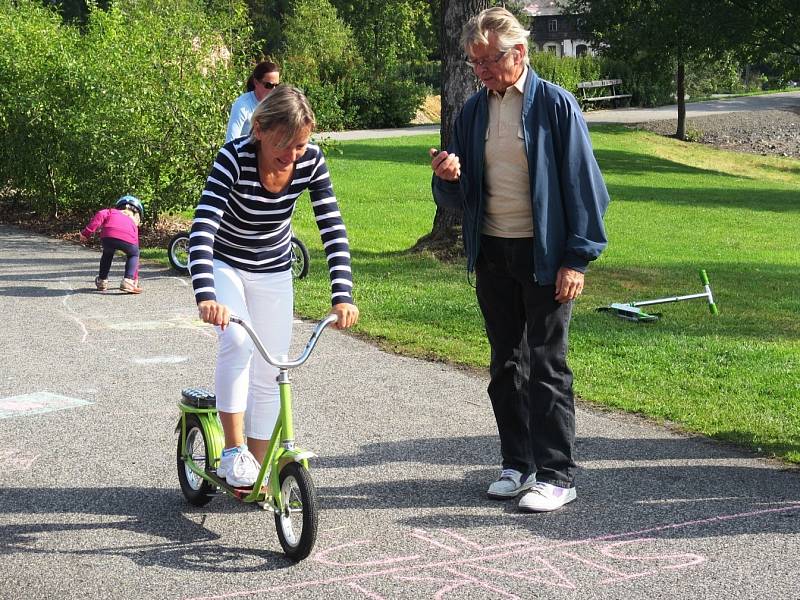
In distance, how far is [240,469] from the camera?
15.6 ft

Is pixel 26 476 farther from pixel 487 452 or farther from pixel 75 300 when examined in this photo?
pixel 75 300

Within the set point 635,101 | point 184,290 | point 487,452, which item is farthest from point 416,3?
point 487,452

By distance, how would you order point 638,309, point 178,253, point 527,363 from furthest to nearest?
point 178,253, point 638,309, point 527,363

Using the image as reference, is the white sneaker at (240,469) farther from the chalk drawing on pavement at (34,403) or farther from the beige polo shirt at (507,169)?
the chalk drawing on pavement at (34,403)

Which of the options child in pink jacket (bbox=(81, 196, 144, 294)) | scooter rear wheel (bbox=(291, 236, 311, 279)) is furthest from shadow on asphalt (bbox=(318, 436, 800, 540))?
scooter rear wheel (bbox=(291, 236, 311, 279))

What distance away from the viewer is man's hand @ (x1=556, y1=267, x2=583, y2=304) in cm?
488

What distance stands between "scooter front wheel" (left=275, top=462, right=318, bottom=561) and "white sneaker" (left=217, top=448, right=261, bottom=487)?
291 mm

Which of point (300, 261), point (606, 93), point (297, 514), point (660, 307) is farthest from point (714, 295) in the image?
point (606, 93)

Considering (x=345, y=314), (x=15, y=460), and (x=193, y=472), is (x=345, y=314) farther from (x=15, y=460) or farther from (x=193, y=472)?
(x=15, y=460)

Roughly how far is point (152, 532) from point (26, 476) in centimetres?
110

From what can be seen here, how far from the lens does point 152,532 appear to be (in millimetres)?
4832

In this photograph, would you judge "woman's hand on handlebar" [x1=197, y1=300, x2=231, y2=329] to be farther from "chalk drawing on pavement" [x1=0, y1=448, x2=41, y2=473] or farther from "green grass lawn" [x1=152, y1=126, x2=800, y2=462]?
"green grass lawn" [x1=152, y1=126, x2=800, y2=462]

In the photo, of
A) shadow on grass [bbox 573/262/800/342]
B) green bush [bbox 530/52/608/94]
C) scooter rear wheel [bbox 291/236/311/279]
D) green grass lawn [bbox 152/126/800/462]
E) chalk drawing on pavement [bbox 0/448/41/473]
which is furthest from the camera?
green bush [bbox 530/52/608/94]

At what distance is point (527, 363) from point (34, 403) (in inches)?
130
